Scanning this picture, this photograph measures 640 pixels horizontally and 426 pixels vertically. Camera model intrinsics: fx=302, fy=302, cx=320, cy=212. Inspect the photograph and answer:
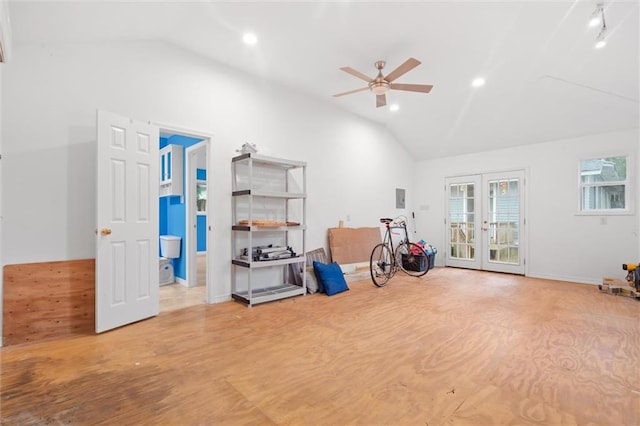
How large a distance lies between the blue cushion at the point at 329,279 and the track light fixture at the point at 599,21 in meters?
4.29

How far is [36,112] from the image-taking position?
9.34 feet

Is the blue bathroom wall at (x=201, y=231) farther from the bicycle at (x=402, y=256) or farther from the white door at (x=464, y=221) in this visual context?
the white door at (x=464, y=221)

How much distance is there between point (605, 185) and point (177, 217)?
296 inches

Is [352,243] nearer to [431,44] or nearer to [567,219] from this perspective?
[431,44]

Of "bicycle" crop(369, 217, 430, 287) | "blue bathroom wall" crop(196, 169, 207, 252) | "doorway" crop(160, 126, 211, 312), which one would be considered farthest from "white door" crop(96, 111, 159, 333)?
"blue bathroom wall" crop(196, 169, 207, 252)

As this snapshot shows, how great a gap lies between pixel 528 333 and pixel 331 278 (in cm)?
250

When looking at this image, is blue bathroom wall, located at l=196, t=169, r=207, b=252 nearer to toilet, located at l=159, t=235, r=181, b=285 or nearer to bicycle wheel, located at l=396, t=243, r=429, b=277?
toilet, located at l=159, t=235, r=181, b=285

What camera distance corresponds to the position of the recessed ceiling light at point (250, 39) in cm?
351

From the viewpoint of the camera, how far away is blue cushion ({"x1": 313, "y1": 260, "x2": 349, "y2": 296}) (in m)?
4.56

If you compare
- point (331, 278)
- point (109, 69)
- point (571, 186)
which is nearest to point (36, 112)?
point (109, 69)

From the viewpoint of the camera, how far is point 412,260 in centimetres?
619

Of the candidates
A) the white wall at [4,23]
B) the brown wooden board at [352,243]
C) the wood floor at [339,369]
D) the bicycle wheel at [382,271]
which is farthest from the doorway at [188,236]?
the bicycle wheel at [382,271]

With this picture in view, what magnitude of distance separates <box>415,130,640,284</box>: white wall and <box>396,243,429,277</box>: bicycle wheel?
6.65 feet

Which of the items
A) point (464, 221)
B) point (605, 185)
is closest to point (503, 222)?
point (464, 221)
